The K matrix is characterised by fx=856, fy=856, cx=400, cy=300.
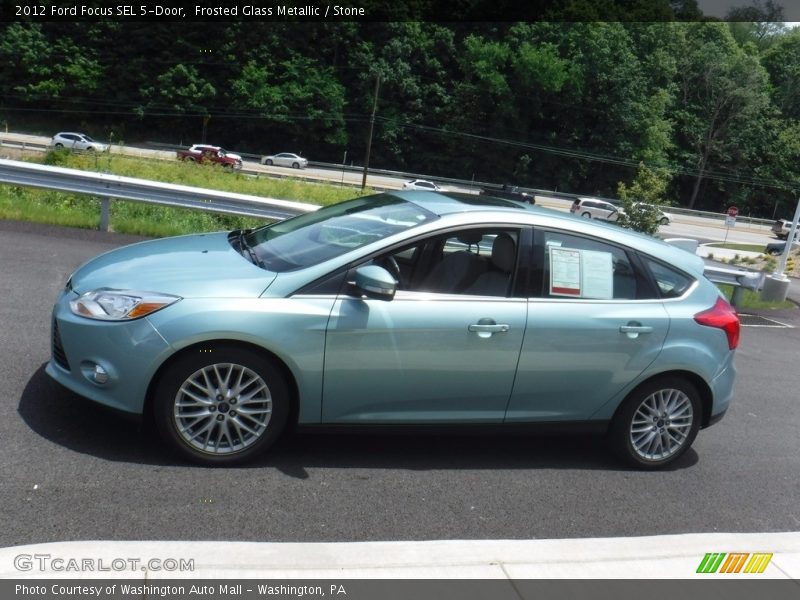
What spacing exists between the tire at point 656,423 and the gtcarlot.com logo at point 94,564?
10.0 feet

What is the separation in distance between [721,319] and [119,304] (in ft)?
12.5

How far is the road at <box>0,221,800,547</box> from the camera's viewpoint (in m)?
4.17

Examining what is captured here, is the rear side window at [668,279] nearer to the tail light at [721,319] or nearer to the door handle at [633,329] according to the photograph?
the tail light at [721,319]

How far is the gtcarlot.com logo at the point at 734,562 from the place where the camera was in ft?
13.9

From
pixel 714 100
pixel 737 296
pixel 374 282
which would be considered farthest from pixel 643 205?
pixel 714 100

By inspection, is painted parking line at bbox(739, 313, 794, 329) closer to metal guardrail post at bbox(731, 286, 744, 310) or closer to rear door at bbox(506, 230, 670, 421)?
metal guardrail post at bbox(731, 286, 744, 310)

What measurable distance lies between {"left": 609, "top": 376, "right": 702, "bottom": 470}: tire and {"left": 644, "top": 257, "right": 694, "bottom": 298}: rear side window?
0.56 metres

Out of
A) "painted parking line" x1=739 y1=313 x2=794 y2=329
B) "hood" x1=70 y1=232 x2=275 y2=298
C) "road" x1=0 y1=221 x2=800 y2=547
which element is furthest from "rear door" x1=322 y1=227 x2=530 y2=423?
"painted parking line" x1=739 y1=313 x2=794 y2=329

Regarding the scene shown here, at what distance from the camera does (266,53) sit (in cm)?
7075

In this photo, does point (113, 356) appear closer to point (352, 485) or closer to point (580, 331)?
point (352, 485)
